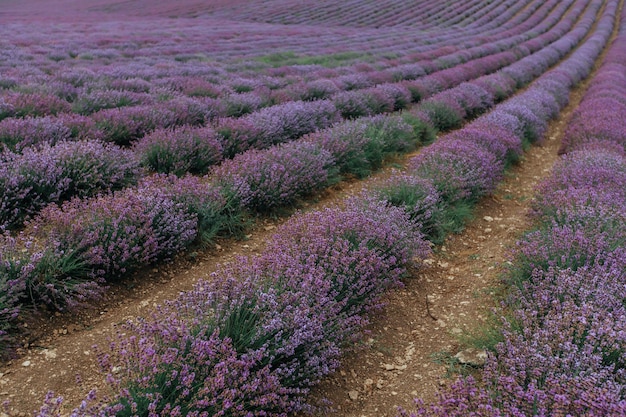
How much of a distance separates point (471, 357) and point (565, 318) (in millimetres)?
677

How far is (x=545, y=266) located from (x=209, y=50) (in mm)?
14825

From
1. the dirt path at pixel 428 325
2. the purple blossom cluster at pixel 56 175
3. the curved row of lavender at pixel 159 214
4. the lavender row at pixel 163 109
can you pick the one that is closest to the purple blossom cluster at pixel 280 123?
the lavender row at pixel 163 109

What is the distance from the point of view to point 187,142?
5.88 m

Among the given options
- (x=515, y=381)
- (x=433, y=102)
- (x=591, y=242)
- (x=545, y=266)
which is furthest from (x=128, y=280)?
(x=433, y=102)

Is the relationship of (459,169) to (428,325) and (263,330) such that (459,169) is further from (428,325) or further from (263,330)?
(263,330)

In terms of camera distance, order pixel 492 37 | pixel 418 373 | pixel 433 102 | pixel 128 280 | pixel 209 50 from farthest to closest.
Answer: pixel 492 37 → pixel 209 50 → pixel 433 102 → pixel 128 280 → pixel 418 373

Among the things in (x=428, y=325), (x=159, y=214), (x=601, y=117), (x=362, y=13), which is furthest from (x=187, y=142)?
(x=362, y=13)

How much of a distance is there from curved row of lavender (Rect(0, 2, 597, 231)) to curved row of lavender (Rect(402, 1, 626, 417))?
12.1ft

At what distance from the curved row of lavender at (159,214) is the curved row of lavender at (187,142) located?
0.19m

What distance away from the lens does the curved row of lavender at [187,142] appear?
4.35 metres

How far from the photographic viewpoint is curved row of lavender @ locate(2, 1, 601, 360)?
3264 mm

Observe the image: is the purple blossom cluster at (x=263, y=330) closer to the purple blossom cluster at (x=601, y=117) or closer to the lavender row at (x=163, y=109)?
the lavender row at (x=163, y=109)

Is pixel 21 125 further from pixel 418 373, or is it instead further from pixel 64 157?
pixel 418 373

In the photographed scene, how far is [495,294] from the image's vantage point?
385cm
